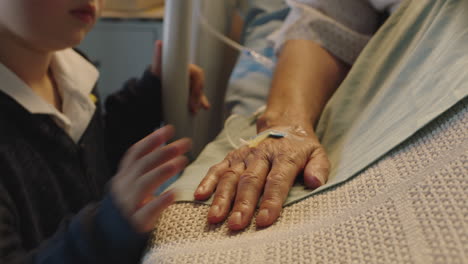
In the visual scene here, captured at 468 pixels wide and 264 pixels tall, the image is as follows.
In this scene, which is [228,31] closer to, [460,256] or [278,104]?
[278,104]

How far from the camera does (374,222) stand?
349 mm

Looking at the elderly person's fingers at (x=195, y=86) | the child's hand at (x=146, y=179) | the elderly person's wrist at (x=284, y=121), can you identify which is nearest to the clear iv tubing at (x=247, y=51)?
the elderly person's fingers at (x=195, y=86)

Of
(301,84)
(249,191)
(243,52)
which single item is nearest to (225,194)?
(249,191)

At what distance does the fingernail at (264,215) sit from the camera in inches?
15.8

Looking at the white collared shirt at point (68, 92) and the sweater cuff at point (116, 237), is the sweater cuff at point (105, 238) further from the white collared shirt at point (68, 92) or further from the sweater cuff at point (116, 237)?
the white collared shirt at point (68, 92)

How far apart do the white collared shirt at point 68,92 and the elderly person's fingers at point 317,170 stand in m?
0.43

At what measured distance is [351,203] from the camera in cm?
39

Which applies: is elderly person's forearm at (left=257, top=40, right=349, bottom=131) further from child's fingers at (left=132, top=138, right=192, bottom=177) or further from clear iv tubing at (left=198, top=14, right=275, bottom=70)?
child's fingers at (left=132, top=138, right=192, bottom=177)

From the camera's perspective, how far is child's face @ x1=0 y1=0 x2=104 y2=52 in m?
0.59

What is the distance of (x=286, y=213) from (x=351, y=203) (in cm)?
7

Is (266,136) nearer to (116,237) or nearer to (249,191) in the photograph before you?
(249,191)

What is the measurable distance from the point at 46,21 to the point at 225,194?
1.30 feet

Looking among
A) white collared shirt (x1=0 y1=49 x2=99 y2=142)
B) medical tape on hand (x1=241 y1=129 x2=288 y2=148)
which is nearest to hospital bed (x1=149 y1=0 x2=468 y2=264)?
medical tape on hand (x1=241 y1=129 x2=288 y2=148)

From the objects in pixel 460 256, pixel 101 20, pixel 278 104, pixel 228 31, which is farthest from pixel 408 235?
pixel 101 20
